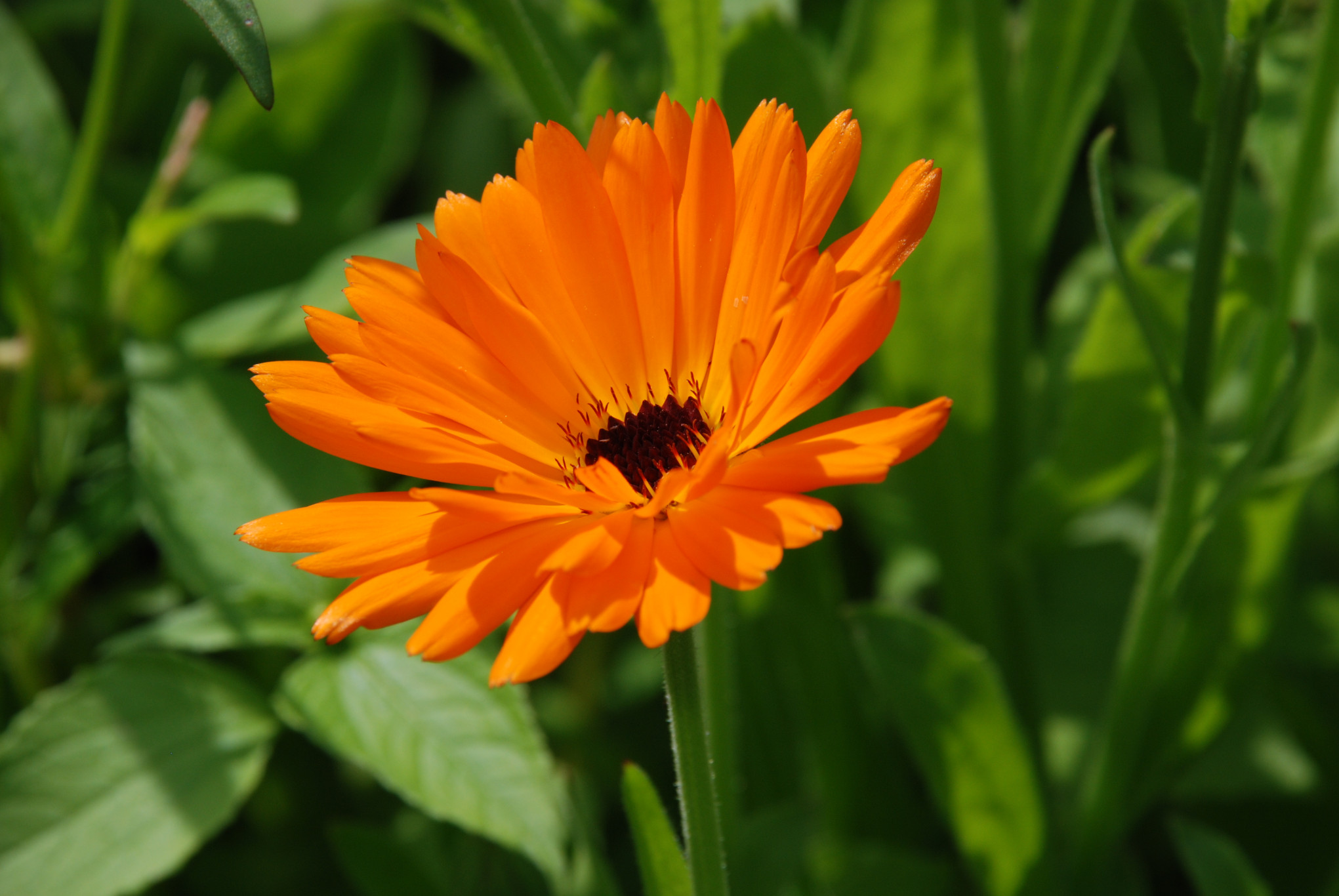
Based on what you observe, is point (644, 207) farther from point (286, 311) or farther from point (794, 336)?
point (286, 311)

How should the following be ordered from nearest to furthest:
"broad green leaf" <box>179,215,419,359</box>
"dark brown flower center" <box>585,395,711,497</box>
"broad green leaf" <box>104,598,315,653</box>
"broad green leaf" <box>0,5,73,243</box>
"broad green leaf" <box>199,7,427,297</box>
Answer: "dark brown flower center" <box>585,395,711,497</box> → "broad green leaf" <box>104,598,315,653</box> → "broad green leaf" <box>179,215,419,359</box> → "broad green leaf" <box>0,5,73,243</box> → "broad green leaf" <box>199,7,427,297</box>

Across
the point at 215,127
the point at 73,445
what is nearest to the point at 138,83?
the point at 215,127

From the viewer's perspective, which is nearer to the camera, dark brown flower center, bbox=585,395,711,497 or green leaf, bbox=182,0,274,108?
green leaf, bbox=182,0,274,108

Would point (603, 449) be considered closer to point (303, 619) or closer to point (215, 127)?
point (303, 619)

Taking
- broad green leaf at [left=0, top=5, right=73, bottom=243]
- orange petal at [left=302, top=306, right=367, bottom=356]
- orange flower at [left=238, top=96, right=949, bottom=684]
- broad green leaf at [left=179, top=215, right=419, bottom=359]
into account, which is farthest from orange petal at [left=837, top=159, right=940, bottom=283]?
broad green leaf at [left=0, top=5, right=73, bottom=243]

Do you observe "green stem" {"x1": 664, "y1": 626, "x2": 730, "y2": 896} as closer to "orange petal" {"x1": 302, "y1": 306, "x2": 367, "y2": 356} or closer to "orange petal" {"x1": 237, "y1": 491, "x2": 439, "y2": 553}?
"orange petal" {"x1": 237, "y1": 491, "x2": 439, "y2": 553}

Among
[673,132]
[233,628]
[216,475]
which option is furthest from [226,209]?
[673,132]
